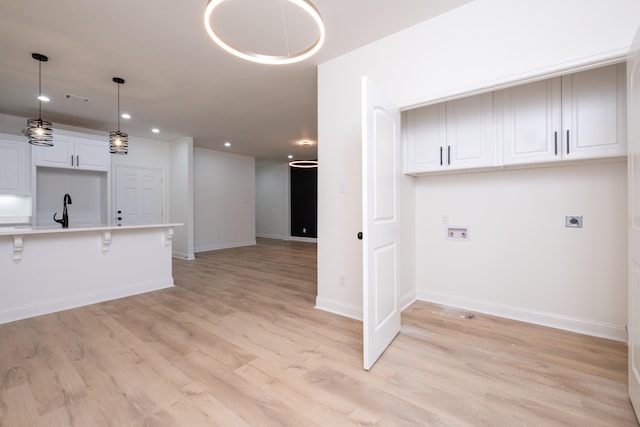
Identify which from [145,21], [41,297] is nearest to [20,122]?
[41,297]

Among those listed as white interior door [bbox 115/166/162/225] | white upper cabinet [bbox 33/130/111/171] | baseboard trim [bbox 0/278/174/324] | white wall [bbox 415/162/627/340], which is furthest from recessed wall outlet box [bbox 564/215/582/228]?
white interior door [bbox 115/166/162/225]

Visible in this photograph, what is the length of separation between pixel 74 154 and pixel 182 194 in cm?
209

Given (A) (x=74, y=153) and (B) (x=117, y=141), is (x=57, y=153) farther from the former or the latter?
(B) (x=117, y=141)

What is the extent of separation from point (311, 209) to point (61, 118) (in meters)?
6.51

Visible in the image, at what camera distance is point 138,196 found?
6.45 m

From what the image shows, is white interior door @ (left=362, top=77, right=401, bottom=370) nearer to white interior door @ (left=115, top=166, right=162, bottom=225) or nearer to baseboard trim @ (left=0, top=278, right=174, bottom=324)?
baseboard trim @ (left=0, top=278, right=174, bottom=324)

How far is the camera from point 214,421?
5.03 ft

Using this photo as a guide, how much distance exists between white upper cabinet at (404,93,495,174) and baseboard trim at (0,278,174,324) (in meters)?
3.80

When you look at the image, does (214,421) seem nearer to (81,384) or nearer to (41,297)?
(81,384)

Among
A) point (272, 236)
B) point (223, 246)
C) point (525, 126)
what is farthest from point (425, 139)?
point (272, 236)

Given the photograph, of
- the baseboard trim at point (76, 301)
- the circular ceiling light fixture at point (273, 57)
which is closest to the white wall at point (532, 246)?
the circular ceiling light fixture at point (273, 57)

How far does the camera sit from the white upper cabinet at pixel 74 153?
183 inches

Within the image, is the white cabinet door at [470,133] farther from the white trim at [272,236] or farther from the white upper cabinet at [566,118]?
the white trim at [272,236]

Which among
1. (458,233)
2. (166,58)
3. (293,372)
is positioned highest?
(166,58)
